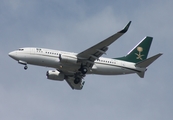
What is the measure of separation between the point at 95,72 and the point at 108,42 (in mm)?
7195

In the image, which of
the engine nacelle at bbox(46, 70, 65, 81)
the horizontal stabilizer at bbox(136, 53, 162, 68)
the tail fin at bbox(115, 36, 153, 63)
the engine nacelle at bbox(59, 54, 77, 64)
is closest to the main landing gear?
the engine nacelle at bbox(59, 54, 77, 64)

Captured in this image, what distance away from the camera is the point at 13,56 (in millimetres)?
62594

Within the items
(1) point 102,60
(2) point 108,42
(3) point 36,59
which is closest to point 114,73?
(1) point 102,60

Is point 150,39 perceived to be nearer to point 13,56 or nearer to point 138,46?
point 138,46

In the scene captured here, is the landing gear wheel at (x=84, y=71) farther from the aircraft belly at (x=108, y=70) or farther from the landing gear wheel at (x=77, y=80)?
the landing gear wheel at (x=77, y=80)

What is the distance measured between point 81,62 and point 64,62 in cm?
280

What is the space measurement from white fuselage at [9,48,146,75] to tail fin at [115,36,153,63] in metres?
2.60

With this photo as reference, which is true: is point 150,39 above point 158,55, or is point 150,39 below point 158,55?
above

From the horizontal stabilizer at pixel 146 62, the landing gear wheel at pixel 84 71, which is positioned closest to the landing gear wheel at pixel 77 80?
the landing gear wheel at pixel 84 71

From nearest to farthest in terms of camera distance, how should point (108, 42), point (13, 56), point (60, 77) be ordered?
1. point (108, 42)
2. point (13, 56)
3. point (60, 77)

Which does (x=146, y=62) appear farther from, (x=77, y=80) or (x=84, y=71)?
(x=77, y=80)

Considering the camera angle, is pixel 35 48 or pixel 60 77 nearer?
pixel 35 48

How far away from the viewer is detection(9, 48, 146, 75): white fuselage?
201 feet

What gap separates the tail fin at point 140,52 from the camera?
6831 cm
